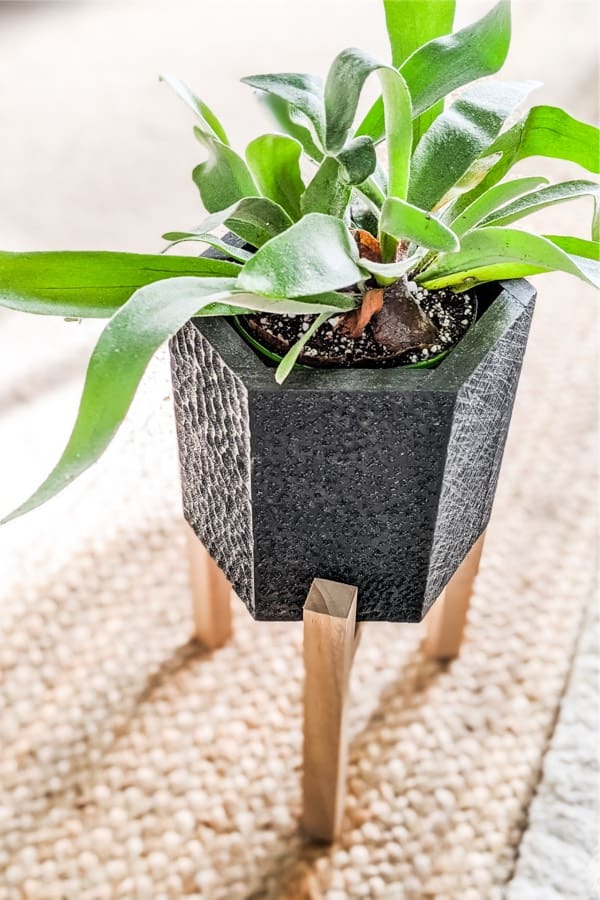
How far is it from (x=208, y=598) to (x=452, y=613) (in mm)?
272

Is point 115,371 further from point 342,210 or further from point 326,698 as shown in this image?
point 326,698

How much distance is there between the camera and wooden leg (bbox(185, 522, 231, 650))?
955mm

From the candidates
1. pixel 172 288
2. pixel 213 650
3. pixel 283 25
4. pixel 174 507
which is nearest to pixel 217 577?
pixel 213 650

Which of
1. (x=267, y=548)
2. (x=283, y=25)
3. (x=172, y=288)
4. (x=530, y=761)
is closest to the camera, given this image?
(x=172, y=288)

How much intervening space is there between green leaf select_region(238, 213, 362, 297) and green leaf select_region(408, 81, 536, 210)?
0.12m

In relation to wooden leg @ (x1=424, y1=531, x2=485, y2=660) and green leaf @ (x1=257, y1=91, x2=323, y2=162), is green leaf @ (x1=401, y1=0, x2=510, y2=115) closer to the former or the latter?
green leaf @ (x1=257, y1=91, x2=323, y2=162)

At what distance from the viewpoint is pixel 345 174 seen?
607mm

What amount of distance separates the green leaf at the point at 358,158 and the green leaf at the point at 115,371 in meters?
0.13

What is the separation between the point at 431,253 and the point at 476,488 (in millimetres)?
195

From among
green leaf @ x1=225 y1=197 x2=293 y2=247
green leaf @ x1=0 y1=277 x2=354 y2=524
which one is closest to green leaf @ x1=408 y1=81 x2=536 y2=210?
green leaf @ x1=225 y1=197 x2=293 y2=247

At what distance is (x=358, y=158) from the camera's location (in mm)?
589

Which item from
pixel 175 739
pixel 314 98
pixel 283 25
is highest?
pixel 283 25

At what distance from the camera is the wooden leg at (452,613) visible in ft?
3.06

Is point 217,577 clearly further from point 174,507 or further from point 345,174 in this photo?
point 345,174
